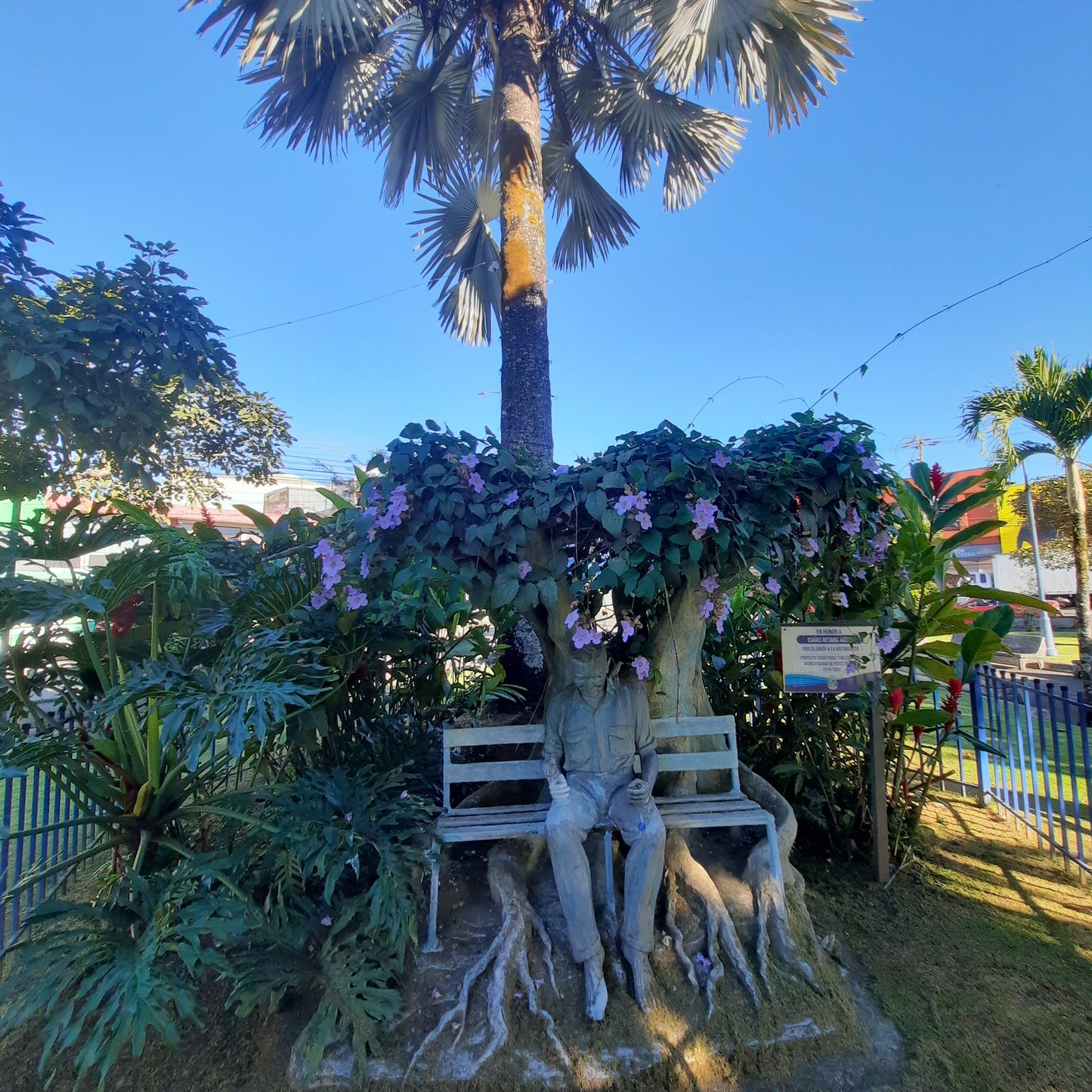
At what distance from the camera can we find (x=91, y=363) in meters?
2.97

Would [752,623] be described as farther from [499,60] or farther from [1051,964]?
[499,60]

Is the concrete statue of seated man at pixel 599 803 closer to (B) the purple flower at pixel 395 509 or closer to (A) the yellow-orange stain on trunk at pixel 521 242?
(B) the purple flower at pixel 395 509

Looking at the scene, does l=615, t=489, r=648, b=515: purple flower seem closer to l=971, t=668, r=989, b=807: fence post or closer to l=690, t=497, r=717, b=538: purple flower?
l=690, t=497, r=717, b=538: purple flower

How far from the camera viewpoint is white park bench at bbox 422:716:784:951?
104 inches

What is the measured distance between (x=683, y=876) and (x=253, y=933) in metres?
1.80

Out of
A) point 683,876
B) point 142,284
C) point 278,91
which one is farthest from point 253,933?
point 278,91

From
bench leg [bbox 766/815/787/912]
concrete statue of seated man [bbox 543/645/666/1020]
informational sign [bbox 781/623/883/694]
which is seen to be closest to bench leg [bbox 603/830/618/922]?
concrete statue of seated man [bbox 543/645/666/1020]

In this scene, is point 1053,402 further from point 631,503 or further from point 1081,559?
point 631,503

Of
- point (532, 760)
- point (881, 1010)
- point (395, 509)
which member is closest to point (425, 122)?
point (395, 509)

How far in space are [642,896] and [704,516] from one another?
149 centimetres

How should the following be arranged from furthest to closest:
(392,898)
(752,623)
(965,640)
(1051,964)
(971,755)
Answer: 1. (971,755)
2. (752,623)
3. (965,640)
4. (1051,964)
5. (392,898)

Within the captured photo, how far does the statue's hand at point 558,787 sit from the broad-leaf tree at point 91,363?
2.78 meters

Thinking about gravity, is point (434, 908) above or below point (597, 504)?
below

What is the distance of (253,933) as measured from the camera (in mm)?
2240
